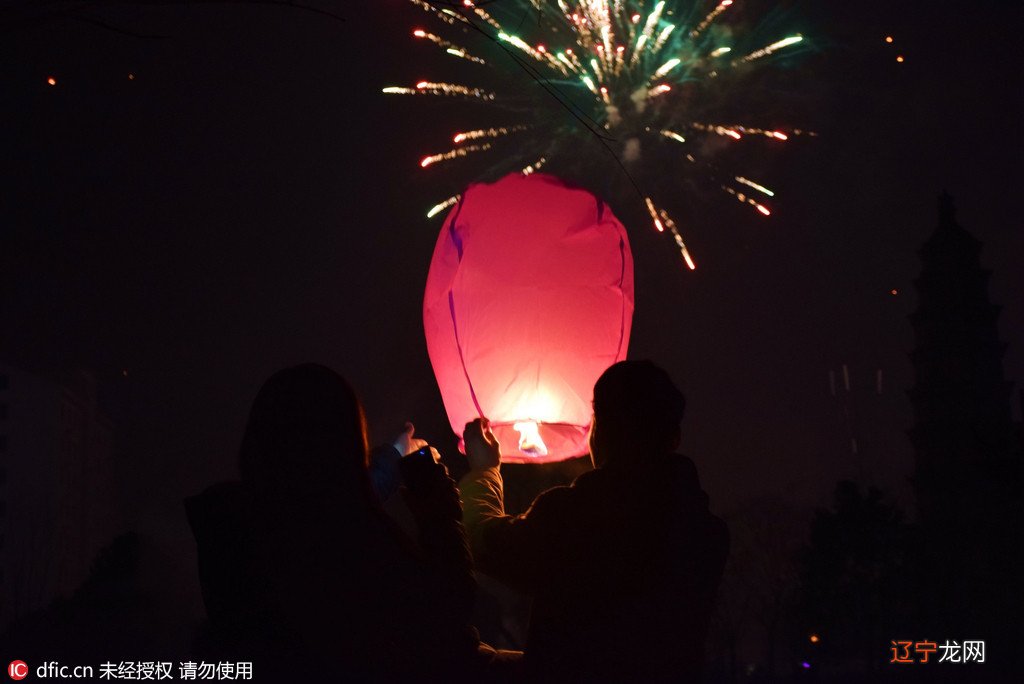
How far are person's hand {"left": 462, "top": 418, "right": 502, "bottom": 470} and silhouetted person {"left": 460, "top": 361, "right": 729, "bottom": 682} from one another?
0.50 metres

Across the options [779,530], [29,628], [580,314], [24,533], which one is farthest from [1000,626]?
[24,533]

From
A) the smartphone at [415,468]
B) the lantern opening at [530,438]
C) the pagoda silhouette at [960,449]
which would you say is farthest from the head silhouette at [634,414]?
the pagoda silhouette at [960,449]

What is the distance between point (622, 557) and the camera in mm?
2689

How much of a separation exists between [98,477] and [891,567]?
157 feet

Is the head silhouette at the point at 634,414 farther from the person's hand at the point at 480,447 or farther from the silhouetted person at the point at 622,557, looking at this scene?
the person's hand at the point at 480,447

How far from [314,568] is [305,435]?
0.34 meters

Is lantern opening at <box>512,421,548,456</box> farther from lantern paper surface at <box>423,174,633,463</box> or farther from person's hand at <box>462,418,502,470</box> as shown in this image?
person's hand at <box>462,418,502,470</box>

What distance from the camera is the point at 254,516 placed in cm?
255

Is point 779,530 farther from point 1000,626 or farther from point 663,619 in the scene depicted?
point 663,619

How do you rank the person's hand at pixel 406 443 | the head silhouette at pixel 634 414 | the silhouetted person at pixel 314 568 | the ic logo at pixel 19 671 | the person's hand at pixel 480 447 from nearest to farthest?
the silhouetted person at pixel 314 568
the head silhouette at pixel 634 414
the person's hand at pixel 406 443
the person's hand at pixel 480 447
the ic logo at pixel 19 671

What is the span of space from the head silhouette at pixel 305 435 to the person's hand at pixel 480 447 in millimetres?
775

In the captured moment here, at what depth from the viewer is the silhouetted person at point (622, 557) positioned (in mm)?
2666

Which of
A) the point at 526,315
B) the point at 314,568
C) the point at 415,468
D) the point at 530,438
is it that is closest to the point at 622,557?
the point at 415,468

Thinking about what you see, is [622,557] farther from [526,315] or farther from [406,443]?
[526,315]
